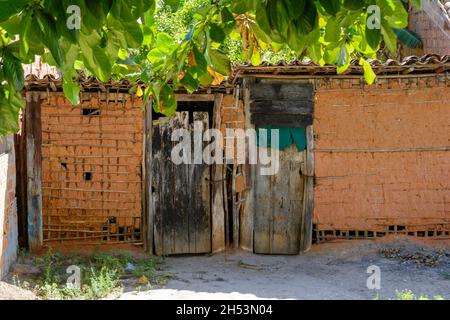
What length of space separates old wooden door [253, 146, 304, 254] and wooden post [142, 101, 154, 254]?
1.49 meters

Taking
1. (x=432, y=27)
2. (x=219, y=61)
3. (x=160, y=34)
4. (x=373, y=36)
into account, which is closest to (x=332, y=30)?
(x=373, y=36)

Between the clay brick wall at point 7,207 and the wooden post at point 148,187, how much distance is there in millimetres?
1735

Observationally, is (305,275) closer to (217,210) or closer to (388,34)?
(217,210)

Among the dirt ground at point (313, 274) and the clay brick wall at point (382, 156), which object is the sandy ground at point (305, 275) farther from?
the clay brick wall at point (382, 156)

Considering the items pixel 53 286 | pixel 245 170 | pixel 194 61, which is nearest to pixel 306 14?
pixel 194 61

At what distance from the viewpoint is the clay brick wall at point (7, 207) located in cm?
679

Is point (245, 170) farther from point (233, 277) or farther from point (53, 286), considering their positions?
point (53, 286)

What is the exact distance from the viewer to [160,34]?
2.33 metres

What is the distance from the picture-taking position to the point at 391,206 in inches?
323

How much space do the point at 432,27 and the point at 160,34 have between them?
9.51 m

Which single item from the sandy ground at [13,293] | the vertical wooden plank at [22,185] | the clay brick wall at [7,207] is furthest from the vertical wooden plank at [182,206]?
the sandy ground at [13,293]

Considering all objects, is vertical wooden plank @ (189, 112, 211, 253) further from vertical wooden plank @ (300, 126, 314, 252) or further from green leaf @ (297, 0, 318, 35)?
green leaf @ (297, 0, 318, 35)

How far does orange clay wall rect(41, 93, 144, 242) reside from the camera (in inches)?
315

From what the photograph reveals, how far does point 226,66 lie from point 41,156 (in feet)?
20.6
